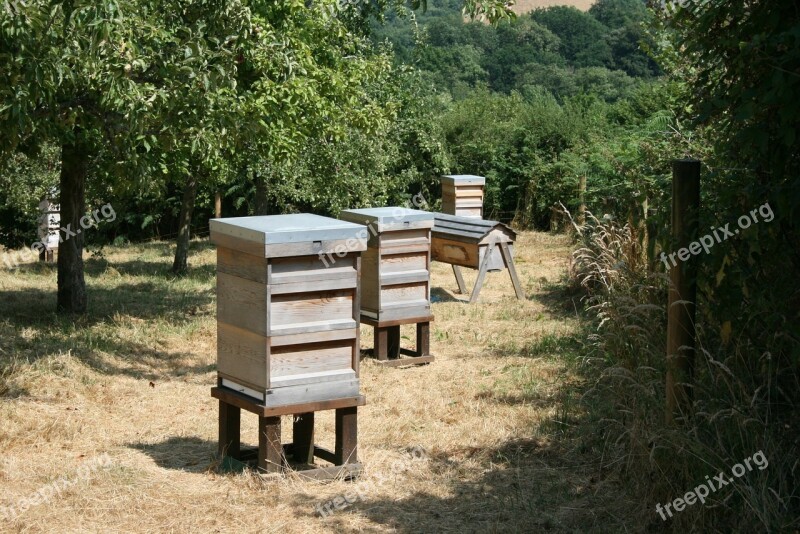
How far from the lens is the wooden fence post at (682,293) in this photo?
4910 mm

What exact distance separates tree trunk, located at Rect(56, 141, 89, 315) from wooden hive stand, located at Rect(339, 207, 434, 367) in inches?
131

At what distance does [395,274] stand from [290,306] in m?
3.64

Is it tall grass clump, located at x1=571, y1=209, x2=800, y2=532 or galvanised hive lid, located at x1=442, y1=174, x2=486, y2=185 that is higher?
galvanised hive lid, located at x1=442, y1=174, x2=486, y2=185

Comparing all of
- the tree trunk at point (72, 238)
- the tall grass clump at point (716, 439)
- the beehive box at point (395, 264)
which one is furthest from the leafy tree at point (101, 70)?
the tall grass clump at point (716, 439)

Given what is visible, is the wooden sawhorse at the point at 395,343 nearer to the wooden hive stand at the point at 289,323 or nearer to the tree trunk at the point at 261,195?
the wooden hive stand at the point at 289,323

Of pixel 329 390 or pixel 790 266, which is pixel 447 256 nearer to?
pixel 329 390

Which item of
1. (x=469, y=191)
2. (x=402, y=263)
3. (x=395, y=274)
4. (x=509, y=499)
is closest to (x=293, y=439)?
(x=509, y=499)

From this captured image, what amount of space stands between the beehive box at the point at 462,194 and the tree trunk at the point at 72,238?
609 cm

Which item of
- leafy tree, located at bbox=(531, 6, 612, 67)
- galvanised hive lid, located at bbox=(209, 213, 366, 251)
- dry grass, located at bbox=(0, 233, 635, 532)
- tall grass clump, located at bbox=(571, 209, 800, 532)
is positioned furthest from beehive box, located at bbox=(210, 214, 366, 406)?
leafy tree, located at bbox=(531, 6, 612, 67)

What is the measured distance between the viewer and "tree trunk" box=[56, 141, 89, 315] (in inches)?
424

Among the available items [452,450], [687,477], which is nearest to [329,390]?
[452,450]

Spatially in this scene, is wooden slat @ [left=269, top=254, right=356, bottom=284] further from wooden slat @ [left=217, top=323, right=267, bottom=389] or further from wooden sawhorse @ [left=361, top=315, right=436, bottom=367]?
wooden sawhorse @ [left=361, top=315, right=436, bottom=367]

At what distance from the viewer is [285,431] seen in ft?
23.0

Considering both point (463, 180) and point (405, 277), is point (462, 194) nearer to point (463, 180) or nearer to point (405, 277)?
point (463, 180)
